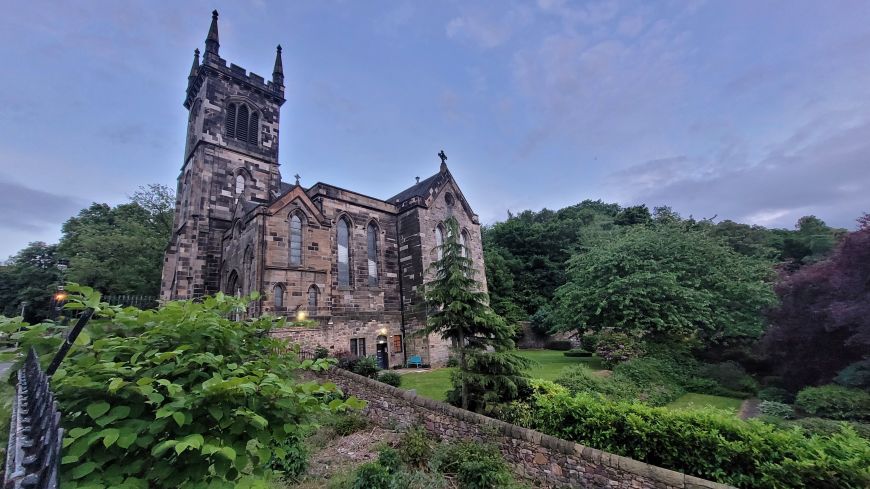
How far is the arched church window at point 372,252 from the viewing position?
25391 mm

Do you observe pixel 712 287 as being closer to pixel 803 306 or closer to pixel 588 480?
pixel 803 306

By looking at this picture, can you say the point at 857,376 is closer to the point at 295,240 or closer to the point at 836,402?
the point at 836,402

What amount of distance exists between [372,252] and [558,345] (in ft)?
76.3

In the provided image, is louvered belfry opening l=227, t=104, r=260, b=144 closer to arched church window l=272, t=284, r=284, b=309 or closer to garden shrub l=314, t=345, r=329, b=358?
arched church window l=272, t=284, r=284, b=309

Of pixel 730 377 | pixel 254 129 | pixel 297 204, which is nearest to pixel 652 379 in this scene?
pixel 730 377

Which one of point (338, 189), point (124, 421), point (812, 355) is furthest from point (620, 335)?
point (124, 421)

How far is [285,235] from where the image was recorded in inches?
818

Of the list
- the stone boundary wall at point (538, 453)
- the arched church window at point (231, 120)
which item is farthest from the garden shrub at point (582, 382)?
the arched church window at point (231, 120)

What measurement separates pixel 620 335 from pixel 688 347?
4.63 m

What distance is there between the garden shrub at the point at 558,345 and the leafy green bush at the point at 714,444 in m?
29.6

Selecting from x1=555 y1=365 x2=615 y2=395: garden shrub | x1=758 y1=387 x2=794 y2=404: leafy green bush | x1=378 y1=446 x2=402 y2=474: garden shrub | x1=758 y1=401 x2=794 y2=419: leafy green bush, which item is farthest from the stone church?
x1=758 y1=387 x2=794 y2=404: leafy green bush

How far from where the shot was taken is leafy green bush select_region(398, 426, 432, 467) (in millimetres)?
10258

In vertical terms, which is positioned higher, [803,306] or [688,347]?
[803,306]

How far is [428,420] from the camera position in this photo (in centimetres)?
1208
